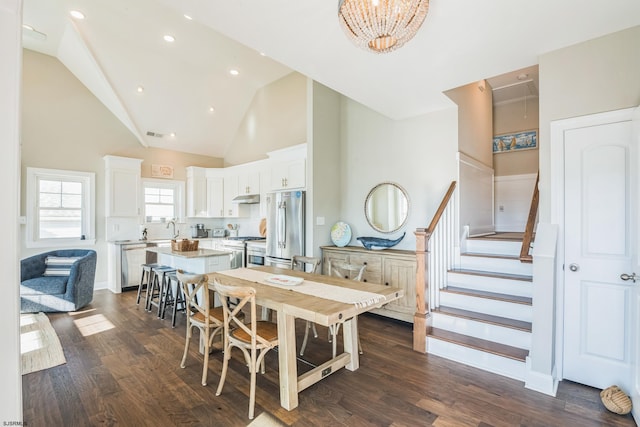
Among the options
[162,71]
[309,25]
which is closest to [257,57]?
[162,71]

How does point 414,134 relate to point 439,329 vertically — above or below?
above

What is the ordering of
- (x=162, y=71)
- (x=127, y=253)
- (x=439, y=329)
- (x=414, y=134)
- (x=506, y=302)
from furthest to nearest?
(x=127, y=253), (x=162, y=71), (x=414, y=134), (x=439, y=329), (x=506, y=302)

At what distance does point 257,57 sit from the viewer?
5.40 m

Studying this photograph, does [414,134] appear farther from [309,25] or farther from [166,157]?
[166,157]

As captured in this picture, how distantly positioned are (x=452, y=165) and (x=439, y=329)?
2043 mm

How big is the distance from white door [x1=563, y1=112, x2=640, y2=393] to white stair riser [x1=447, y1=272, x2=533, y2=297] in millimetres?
526

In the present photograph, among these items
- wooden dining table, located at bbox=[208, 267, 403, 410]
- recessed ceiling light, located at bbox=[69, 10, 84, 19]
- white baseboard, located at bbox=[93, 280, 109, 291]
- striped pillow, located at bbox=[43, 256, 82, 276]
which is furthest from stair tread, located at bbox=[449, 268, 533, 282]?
white baseboard, located at bbox=[93, 280, 109, 291]

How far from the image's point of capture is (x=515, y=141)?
19.0 feet

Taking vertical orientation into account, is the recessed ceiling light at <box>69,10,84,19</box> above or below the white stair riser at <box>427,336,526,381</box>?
above

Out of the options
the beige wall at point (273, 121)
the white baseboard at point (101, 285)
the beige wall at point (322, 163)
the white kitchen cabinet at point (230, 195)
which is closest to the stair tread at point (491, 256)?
the beige wall at point (322, 163)

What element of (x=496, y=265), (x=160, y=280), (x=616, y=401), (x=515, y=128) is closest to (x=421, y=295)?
(x=496, y=265)

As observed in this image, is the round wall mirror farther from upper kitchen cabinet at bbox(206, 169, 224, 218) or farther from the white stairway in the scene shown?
upper kitchen cabinet at bbox(206, 169, 224, 218)

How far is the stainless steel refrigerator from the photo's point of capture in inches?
184

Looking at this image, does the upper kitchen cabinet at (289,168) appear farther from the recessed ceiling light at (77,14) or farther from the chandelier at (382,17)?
the recessed ceiling light at (77,14)
